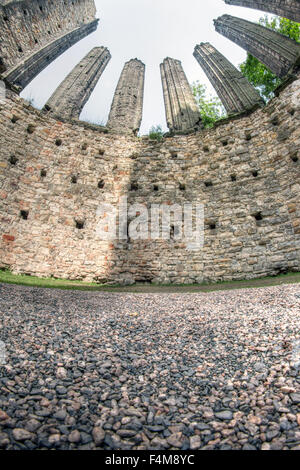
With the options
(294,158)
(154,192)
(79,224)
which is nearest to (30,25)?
(154,192)

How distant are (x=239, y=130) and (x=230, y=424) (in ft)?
37.9

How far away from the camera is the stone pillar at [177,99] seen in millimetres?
14812

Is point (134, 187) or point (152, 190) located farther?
point (134, 187)

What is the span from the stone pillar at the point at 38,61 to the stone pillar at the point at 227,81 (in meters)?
11.6

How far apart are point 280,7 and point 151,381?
23.9 metres

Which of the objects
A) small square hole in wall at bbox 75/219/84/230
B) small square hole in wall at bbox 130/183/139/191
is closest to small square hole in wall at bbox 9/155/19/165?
small square hole in wall at bbox 75/219/84/230

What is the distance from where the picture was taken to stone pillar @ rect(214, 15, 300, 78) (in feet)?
47.6

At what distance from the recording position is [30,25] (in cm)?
1748

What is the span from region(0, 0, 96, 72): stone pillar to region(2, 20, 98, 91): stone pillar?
14.9 inches

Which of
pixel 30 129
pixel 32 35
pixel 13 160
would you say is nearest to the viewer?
pixel 13 160

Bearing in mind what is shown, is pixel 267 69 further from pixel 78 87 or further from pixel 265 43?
pixel 78 87

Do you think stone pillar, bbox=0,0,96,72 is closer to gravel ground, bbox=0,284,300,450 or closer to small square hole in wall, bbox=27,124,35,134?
small square hole in wall, bbox=27,124,35,134

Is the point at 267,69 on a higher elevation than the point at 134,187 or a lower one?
higher

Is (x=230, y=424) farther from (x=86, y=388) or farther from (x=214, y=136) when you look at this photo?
(x=214, y=136)
